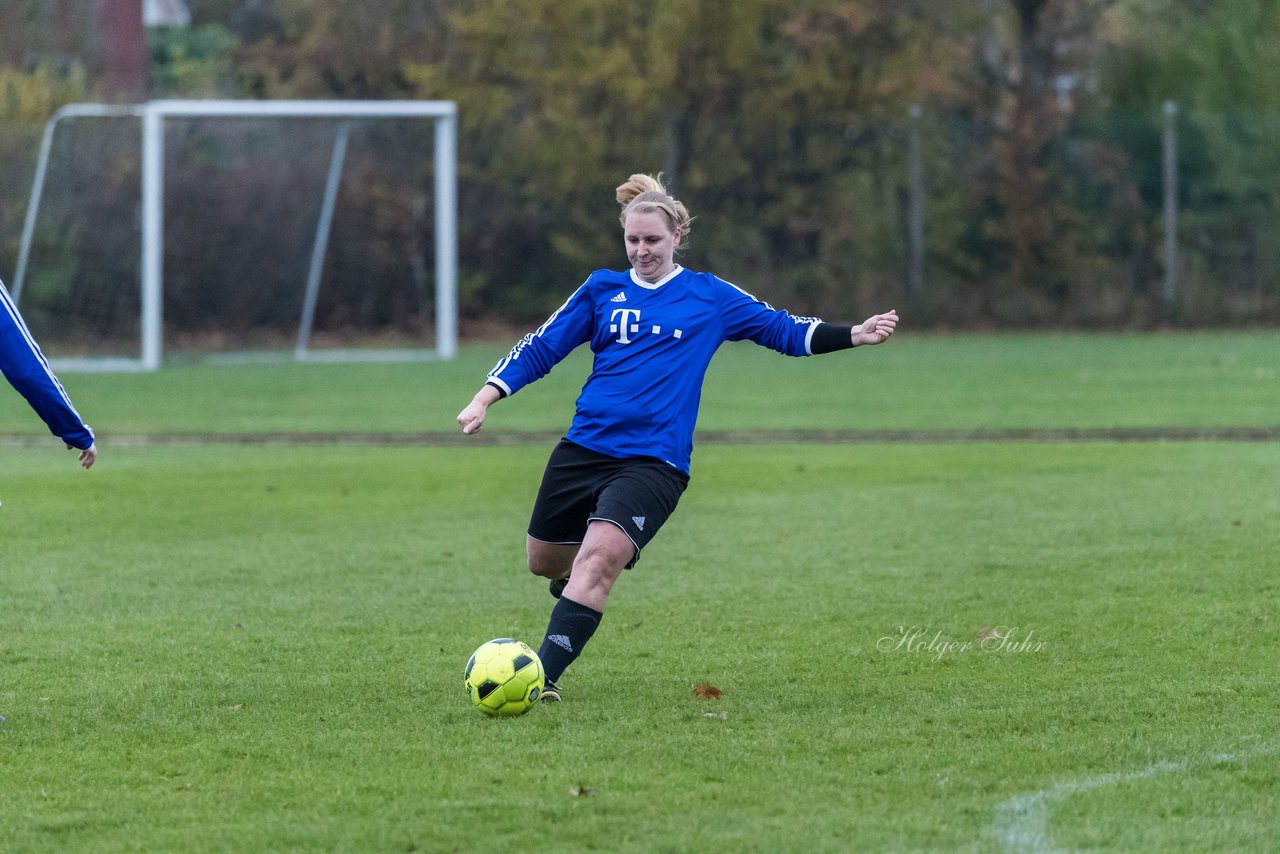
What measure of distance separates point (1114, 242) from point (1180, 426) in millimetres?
14184

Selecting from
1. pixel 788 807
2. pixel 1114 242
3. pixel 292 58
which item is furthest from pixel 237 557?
pixel 292 58

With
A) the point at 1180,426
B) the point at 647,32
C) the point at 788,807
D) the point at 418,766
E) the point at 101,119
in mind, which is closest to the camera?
the point at 788,807

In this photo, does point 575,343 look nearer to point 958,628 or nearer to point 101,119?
point 958,628

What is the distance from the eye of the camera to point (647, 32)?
3072cm

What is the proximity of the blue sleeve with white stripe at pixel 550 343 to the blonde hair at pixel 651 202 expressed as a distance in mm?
326

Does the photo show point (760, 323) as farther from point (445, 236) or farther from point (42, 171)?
point (42, 171)

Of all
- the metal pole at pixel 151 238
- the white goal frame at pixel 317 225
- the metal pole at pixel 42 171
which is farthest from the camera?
the metal pole at pixel 42 171

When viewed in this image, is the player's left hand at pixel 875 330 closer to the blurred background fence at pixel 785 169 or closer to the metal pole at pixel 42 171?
the metal pole at pixel 42 171

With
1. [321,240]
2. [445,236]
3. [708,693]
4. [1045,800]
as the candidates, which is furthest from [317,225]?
[1045,800]

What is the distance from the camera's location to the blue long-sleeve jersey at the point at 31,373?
5.59 meters

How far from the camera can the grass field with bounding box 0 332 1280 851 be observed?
4652 mm

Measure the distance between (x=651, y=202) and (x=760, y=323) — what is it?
1.92ft

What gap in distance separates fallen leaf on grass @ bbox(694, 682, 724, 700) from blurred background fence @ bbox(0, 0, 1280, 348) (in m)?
20.1

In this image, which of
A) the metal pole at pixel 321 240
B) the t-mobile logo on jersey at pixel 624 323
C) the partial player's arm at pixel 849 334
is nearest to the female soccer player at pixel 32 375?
the t-mobile logo on jersey at pixel 624 323
